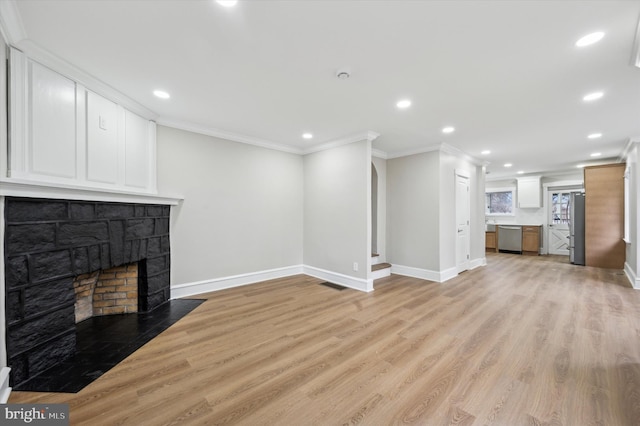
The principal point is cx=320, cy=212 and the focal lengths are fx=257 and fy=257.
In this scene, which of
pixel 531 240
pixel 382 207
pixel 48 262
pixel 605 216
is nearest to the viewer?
pixel 48 262

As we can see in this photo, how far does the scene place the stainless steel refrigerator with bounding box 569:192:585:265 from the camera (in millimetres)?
6184

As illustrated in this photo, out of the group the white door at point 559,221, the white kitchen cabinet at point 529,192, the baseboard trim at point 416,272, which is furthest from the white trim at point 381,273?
the white door at point 559,221

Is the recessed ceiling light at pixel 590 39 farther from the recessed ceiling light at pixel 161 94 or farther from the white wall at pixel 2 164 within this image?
the white wall at pixel 2 164

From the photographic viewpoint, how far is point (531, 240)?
25.5 feet

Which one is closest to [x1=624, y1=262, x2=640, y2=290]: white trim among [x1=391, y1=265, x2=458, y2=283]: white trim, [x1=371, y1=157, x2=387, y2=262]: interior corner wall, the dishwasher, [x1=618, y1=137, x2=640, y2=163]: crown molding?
[x1=618, y1=137, x2=640, y2=163]: crown molding

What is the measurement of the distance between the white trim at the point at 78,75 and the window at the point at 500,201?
10.1 m

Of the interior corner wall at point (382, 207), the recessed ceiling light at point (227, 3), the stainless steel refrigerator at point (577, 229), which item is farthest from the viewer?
the stainless steel refrigerator at point (577, 229)

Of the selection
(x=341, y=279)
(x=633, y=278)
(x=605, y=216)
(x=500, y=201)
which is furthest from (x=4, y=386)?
(x=500, y=201)

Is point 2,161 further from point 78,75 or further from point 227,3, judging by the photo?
point 227,3

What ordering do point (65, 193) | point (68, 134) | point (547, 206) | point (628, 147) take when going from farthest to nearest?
point (547, 206) < point (628, 147) < point (68, 134) < point (65, 193)

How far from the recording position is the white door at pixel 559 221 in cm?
769

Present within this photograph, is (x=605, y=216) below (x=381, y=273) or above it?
above

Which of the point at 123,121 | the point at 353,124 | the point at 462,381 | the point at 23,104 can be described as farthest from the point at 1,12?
the point at 462,381

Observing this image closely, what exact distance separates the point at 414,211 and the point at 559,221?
617 centimetres
